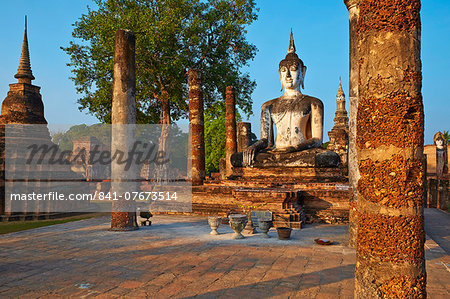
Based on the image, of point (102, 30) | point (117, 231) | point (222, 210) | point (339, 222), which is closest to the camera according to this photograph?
point (117, 231)

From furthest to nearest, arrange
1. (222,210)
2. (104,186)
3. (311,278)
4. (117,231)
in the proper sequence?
(104,186), (222,210), (117,231), (311,278)

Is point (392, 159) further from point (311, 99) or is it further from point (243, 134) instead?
point (243, 134)

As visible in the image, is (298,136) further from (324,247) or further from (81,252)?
(81,252)

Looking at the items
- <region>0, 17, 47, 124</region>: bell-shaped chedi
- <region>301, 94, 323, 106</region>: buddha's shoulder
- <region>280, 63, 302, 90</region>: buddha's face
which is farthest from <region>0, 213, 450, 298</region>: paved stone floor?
<region>0, 17, 47, 124</region>: bell-shaped chedi

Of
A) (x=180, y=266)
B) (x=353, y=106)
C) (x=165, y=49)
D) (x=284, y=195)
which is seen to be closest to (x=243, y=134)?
(x=165, y=49)

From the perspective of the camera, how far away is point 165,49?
18.9 metres

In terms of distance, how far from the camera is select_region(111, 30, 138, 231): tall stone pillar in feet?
28.3

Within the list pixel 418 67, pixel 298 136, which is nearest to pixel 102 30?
pixel 298 136

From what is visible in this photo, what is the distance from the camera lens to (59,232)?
338 inches

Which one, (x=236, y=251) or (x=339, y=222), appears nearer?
(x=236, y=251)

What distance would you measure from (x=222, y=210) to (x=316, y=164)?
3357 millimetres

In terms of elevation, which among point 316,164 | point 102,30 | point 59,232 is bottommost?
point 59,232

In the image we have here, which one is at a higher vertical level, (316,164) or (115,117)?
(115,117)

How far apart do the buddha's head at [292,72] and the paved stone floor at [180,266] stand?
671 cm
